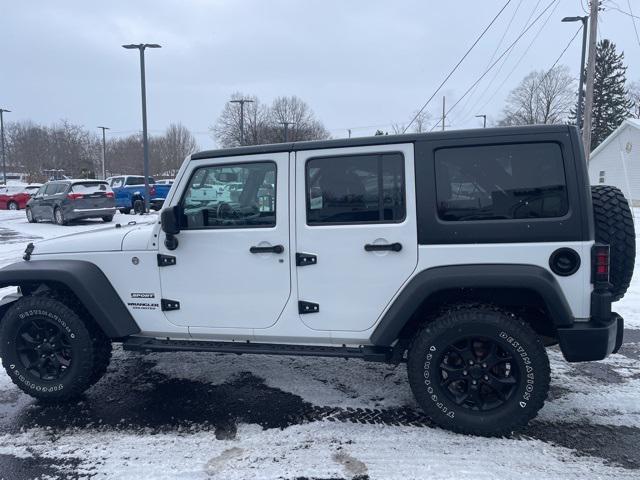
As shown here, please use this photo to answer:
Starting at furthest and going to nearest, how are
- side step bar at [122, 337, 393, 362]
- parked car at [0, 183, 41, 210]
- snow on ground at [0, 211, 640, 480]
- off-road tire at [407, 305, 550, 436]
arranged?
1. parked car at [0, 183, 41, 210]
2. side step bar at [122, 337, 393, 362]
3. off-road tire at [407, 305, 550, 436]
4. snow on ground at [0, 211, 640, 480]

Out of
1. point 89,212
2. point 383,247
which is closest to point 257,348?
point 383,247

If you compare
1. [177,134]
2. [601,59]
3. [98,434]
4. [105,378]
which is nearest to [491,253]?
[98,434]

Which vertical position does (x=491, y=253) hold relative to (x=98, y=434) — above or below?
above

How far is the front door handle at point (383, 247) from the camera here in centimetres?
346

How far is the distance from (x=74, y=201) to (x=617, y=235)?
18453 millimetres

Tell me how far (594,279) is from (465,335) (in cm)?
87

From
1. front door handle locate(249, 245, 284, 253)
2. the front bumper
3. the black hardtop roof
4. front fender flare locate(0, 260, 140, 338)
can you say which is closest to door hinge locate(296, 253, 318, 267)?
front door handle locate(249, 245, 284, 253)

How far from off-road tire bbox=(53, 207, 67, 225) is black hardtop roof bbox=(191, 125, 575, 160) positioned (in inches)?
662

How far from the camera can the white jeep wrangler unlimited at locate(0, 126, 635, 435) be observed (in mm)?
3299

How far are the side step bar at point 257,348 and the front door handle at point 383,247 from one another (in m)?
0.72

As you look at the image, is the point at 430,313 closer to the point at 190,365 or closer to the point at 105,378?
the point at 190,365

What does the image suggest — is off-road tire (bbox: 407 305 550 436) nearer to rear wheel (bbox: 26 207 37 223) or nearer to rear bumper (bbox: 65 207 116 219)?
rear bumper (bbox: 65 207 116 219)

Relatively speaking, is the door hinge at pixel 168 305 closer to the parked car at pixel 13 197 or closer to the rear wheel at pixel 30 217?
the rear wheel at pixel 30 217

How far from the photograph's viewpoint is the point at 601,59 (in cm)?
5038
